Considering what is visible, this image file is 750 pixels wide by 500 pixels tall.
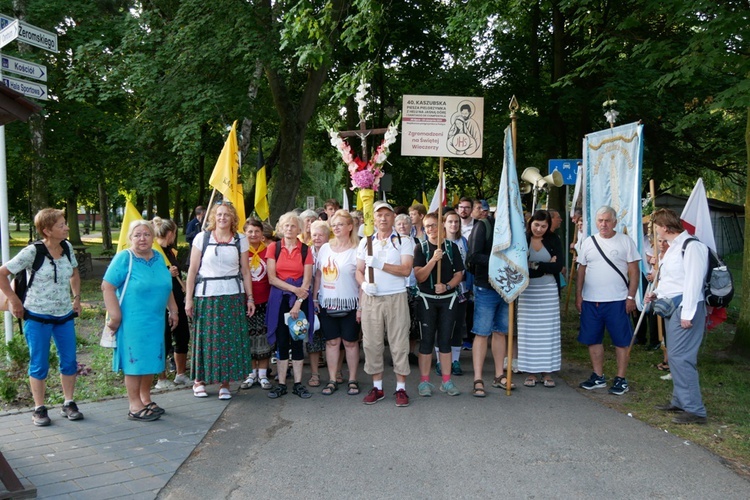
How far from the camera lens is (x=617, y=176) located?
793 centimetres

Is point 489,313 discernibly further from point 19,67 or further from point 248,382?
point 19,67

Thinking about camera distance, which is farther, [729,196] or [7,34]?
[729,196]

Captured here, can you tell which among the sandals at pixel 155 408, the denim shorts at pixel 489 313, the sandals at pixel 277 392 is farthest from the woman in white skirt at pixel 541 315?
the sandals at pixel 155 408

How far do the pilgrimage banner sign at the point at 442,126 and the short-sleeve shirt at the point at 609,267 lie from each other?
5.20 ft

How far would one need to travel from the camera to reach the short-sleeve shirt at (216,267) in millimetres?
6176

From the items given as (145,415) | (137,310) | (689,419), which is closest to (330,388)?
(145,415)

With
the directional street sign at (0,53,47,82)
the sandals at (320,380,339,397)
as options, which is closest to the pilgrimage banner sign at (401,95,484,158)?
the sandals at (320,380,339,397)

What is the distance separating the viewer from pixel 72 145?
54.0ft

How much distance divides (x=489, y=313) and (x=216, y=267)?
9.32 feet

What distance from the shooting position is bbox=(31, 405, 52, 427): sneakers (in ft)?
18.0

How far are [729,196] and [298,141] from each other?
107 feet

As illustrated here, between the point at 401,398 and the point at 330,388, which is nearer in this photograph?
the point at 401,398

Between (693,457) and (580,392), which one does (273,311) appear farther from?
(693,457)

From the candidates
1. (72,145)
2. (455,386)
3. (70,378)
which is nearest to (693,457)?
(455,386)
